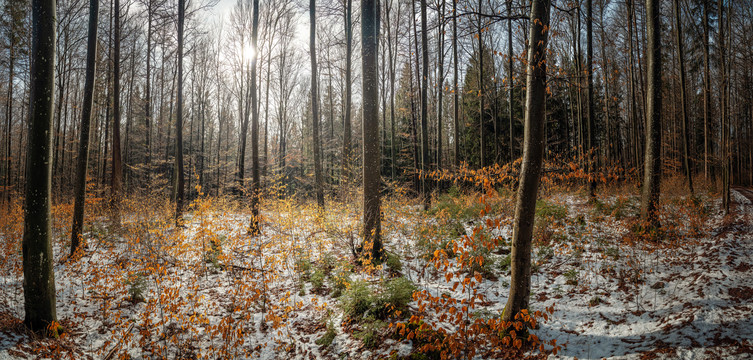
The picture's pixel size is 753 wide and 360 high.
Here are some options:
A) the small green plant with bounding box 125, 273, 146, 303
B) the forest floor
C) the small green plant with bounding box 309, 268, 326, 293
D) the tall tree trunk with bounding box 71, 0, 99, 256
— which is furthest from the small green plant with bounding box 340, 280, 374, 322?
the tall tree trunk with bounding box 71, 0, 99, 256

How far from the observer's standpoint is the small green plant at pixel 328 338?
4.02m

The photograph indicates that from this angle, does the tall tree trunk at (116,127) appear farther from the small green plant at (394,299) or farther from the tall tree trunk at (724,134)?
the tall tree trunk at (724,134)

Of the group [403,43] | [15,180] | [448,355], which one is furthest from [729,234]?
[15,180]

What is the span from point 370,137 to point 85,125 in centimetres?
777

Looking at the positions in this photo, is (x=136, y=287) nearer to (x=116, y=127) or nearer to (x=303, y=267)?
(x=303, y=267)

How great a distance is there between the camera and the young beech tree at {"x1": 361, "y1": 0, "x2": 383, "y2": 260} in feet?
19.6

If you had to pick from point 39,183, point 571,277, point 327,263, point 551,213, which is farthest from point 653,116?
point 39,183

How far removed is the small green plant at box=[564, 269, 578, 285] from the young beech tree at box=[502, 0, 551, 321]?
2312 millimetres

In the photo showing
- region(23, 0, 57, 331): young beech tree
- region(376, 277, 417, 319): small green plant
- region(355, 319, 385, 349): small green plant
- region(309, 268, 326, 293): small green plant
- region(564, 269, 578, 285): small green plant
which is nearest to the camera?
region(355, 319, 385, 349): small green plant

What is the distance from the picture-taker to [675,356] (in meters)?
2.71

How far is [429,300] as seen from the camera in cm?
350

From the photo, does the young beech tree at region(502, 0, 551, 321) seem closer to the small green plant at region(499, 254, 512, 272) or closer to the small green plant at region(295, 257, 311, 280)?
the small green plant at region(499, 254, 512, 272)

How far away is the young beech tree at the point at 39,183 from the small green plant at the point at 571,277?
831cm

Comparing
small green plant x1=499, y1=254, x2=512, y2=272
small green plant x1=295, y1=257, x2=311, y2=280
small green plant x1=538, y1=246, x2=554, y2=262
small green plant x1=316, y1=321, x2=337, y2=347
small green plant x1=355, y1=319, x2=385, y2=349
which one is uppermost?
small green plant x1=538, y1=246, x2=554, y2=262
